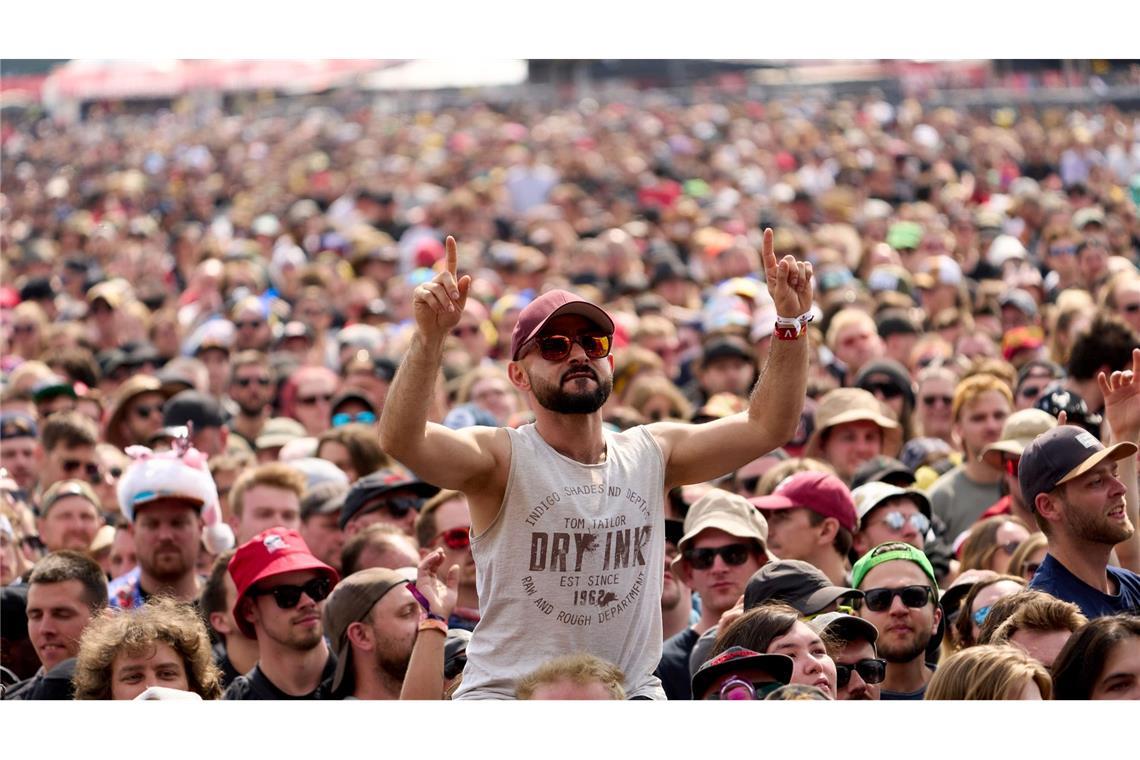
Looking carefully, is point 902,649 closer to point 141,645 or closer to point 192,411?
point 141,645

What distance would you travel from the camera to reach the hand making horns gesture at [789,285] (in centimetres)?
504

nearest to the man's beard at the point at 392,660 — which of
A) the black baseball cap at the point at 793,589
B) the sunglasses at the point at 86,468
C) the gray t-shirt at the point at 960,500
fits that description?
the black baseball cap at the point at 793,589

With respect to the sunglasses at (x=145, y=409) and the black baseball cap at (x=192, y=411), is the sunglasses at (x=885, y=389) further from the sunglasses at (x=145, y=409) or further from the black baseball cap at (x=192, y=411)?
the sunglasses at (x=145, y=409)

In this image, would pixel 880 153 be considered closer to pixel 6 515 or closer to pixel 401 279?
pixel 401 279

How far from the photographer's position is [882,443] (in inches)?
359

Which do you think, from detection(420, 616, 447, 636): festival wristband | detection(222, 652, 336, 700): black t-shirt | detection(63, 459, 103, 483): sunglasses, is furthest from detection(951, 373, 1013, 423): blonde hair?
detection(420, 616, 447, 636): festival wristband

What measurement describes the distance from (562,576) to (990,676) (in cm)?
109

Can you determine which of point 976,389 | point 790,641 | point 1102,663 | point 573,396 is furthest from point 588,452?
point 976,389

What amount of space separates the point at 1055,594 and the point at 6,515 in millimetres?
4352

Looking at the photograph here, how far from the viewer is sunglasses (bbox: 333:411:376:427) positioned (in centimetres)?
1014

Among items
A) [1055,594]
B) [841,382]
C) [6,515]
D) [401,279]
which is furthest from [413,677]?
[401,279]

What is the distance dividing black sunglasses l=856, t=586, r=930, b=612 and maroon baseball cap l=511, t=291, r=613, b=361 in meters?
1.72

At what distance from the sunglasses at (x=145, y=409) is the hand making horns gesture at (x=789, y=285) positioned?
6084 mm

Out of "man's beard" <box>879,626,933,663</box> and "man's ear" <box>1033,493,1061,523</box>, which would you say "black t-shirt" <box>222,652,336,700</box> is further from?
"man's ear" <box>1033,493,1061,523</box>
